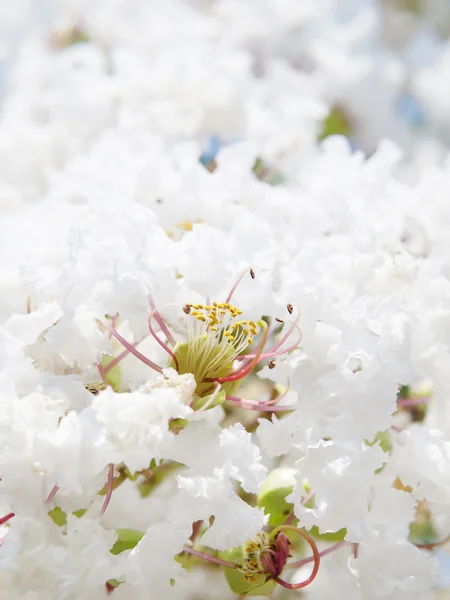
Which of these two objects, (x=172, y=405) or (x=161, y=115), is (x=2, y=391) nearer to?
(x=172, y=405)

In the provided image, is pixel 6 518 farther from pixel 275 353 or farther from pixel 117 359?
pixel 275 353

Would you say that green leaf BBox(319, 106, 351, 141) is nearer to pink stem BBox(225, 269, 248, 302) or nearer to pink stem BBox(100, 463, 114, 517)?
pink stem BBox(225, 269, 248, 302)

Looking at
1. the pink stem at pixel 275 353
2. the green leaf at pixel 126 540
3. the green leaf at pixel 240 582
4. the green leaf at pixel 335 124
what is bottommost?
the green leaf at pixel 240 582

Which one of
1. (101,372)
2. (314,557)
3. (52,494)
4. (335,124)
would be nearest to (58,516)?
(52,494)

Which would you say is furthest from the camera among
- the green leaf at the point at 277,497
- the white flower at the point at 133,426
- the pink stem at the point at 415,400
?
the pink stem at the point at 415,400

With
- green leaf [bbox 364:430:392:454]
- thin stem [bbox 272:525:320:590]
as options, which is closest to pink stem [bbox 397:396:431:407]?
green leaf [bbox 364:430:392:454]

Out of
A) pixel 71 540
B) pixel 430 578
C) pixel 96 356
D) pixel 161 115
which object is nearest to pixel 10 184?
pixel 161 115

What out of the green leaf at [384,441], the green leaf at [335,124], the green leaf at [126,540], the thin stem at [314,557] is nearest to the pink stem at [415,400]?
the green leaf at [384,441]

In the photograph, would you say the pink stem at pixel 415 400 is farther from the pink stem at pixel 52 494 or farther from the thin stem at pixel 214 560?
the pink stem at pixel 52 494
